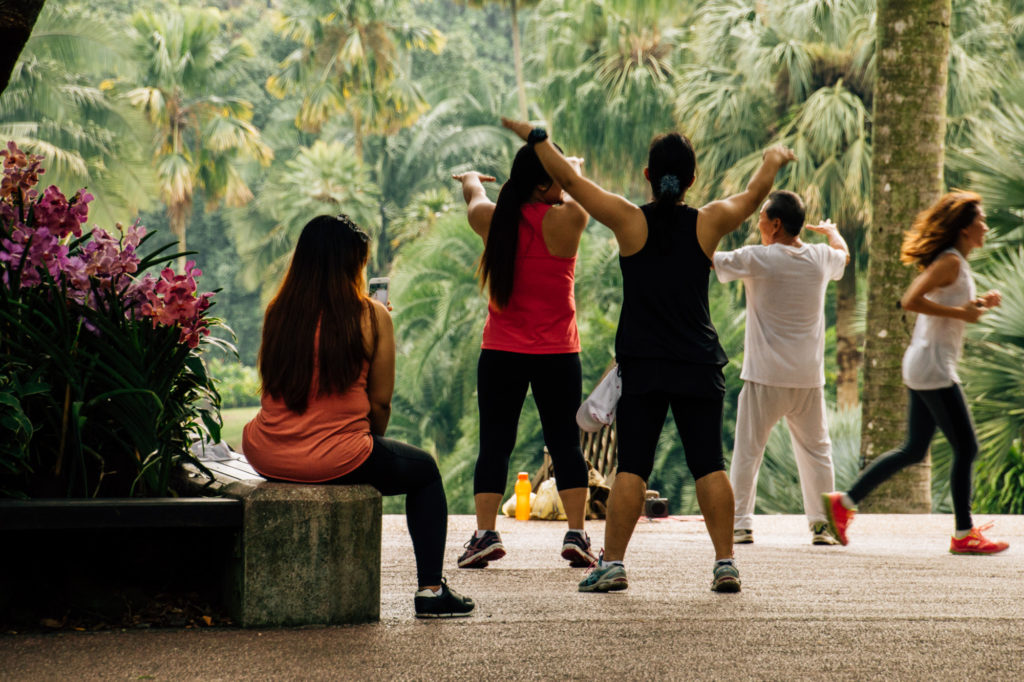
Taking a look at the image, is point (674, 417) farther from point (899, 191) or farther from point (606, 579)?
point (899, 191)

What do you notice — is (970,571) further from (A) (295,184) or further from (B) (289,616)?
(A) (295,184)

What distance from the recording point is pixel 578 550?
5.28m

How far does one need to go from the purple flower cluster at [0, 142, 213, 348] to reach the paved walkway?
109 cm

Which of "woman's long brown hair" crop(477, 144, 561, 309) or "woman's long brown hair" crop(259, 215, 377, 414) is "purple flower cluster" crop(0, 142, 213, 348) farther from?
"woman's long brown hair" crop(477, 144, 561, 309)

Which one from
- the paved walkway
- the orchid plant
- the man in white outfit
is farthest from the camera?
the man in white outfit

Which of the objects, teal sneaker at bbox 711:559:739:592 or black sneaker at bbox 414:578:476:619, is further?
teal sneaker at bbox 711:559:739:592

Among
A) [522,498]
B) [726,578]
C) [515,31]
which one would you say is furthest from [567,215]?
[515,31]

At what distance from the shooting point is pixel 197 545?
418 centimetres

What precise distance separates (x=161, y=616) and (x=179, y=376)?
839 mm

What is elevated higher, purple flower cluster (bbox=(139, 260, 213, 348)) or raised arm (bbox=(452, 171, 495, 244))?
raised arm (bbox=(452, 171, 495, 244))

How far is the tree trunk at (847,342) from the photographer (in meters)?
20.9

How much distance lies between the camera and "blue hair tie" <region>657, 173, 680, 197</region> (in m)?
4.66

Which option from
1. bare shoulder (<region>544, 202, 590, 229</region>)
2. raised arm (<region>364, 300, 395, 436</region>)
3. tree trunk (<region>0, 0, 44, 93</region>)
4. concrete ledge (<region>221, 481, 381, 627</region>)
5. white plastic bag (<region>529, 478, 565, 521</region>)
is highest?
tree trunk (<region>0, 0, 44, 93</region>)

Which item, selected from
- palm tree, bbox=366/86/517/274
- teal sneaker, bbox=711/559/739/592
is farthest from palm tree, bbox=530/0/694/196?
teal sneaker, bbox=711/559/739/592
